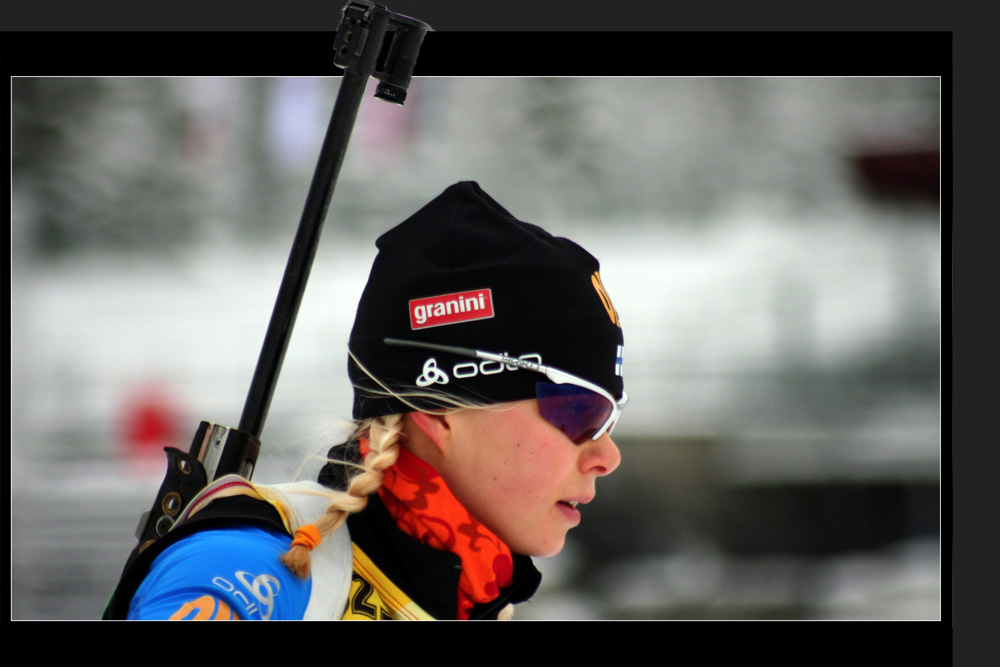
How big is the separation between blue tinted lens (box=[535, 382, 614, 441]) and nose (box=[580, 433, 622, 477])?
3 cm

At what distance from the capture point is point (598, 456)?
175 cm

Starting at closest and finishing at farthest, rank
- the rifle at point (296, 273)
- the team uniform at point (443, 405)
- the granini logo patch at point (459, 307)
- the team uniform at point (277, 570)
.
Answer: the team uniform at point (277, 570), the team uniform at point (443, 405), the granini logo patch at point (459, 307), the rifle at point (296, 273)

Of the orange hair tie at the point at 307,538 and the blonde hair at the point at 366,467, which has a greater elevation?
the blonde hair at the point at 366,467

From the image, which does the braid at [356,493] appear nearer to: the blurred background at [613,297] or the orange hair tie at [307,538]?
the orange hair tie at [307,538]

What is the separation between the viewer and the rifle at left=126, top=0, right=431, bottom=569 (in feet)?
5.94

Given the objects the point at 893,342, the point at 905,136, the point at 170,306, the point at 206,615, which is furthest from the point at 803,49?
the point at 170,306

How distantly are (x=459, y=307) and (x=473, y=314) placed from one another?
0.03 m

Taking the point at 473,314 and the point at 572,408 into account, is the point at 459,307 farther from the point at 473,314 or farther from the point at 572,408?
the point at 572,408

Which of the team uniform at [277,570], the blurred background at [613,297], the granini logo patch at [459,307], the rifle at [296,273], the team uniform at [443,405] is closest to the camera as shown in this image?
the team uniform at [277,570]

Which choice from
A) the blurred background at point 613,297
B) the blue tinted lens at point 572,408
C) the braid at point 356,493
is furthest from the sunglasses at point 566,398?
the blurred background at point 613,297

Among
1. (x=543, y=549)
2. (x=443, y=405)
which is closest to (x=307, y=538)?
(x=443, y=405)

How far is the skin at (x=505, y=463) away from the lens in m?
1.69

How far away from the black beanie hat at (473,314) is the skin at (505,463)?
45mm

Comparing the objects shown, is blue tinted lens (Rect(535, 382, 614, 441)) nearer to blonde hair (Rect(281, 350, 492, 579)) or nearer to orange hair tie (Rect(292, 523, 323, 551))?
blonde hair (Rect(281, 350, 492, 579))
